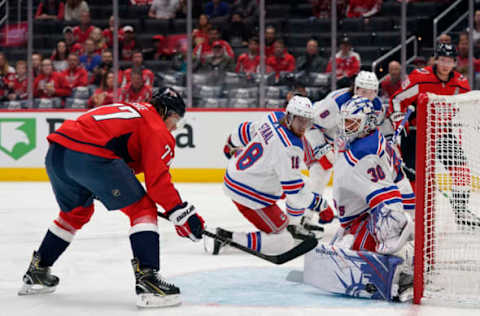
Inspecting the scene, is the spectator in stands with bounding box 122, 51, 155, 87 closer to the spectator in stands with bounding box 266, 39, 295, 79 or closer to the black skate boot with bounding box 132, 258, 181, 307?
the spectator in stands with bounding box 266, 39, 295, 79

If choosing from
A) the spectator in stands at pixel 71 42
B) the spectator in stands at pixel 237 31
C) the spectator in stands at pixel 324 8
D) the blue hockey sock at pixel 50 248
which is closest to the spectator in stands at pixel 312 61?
the spectator in stands at pixel 324 8

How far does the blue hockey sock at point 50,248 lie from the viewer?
116 inches

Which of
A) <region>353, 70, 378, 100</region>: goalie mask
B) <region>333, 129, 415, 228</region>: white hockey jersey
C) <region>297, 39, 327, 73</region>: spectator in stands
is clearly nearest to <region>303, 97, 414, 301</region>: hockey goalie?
<region>333, 129, 415, 228</region>: white hockey jersey

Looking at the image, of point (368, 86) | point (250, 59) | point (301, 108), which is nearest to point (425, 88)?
point (368, 86)

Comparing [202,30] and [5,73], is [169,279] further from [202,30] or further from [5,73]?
[5,73]

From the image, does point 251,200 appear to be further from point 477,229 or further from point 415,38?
point 415,38

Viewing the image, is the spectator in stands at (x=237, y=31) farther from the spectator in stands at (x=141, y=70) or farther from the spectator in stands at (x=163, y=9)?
the spectator in stands at (x=141, y=70)

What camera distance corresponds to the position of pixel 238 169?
376 cm

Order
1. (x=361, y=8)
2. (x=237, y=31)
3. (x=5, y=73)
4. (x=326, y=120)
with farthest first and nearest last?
(x=5, y=73) < (x=237, y=31) < (x=361, y=8) < (x=326, y=120)

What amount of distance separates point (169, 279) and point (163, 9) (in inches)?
209

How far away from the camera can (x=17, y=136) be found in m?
8.12

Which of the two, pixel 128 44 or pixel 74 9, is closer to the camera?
pixel 128 44

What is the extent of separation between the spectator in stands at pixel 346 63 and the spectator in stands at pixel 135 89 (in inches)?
78.4

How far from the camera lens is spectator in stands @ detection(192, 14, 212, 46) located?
26.1 ft
